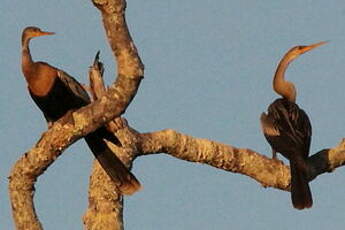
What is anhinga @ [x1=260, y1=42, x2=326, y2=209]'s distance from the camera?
6805 millimetres

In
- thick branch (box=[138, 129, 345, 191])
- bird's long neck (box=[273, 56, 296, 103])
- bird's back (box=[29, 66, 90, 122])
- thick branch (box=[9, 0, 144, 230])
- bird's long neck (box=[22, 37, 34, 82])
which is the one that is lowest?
thick branch (box=[9, 0, 144, 230])

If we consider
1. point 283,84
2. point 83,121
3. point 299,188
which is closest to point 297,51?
point 283,84

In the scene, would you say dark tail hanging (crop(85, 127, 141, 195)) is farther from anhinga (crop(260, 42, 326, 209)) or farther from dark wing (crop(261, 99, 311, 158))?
dark wing (crop(261, 99, 311, 158))

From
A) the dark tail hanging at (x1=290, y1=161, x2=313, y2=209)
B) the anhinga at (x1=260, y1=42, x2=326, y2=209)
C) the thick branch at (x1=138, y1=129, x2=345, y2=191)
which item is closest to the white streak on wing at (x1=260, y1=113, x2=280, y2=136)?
the anhinga at (x1=260, y1=42, x2=326, y2=209)

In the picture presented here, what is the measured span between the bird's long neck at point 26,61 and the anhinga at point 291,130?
7.19ft

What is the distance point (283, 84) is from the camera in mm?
8617

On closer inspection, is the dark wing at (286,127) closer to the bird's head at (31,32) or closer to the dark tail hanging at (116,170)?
the dark tail hanging at (116,170)

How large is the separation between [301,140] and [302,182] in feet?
3.10

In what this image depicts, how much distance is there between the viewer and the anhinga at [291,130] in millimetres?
6805

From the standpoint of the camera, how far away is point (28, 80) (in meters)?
7.27

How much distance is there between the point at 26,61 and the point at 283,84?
2.63 metres

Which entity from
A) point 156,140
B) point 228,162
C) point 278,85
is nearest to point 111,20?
point 156,140

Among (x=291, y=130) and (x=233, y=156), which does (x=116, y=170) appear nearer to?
(x=233, y=156)

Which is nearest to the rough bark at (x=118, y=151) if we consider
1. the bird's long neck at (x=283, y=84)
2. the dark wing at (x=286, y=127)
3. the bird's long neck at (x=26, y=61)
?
the dark wing at (x=286, y=127)
